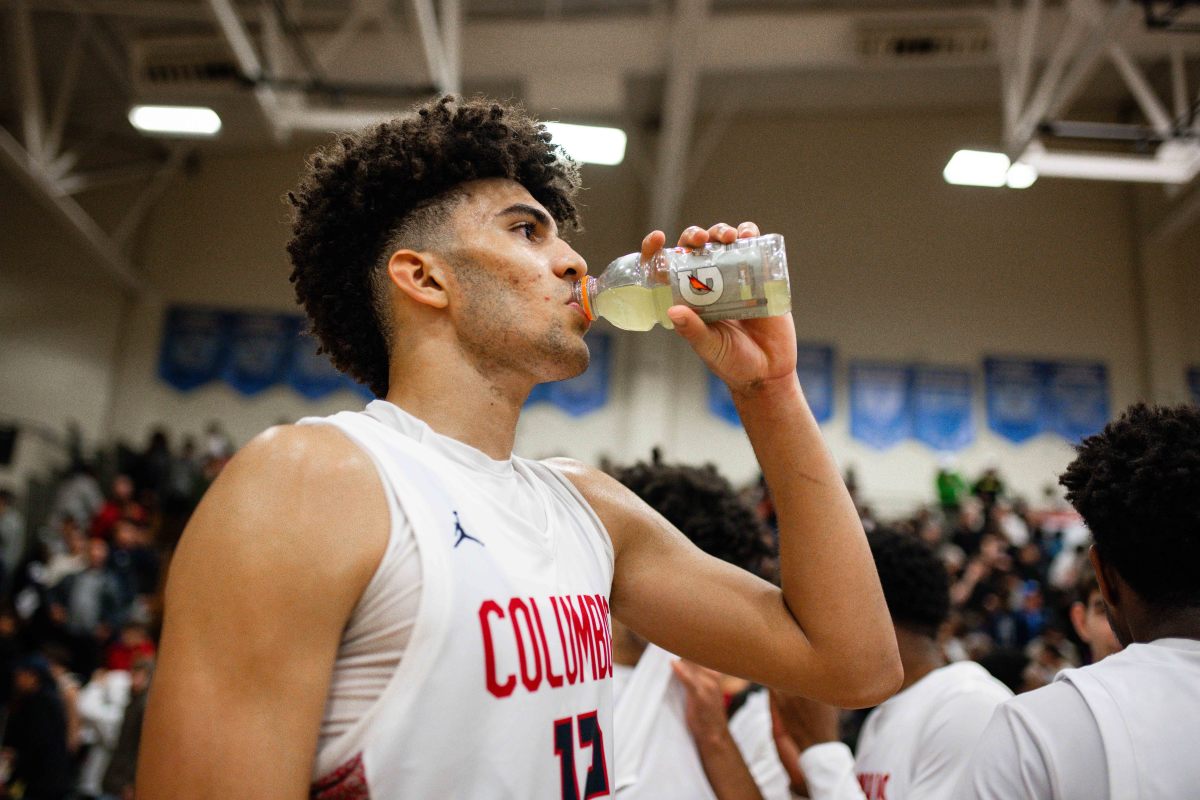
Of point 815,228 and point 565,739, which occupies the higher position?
point 815,228

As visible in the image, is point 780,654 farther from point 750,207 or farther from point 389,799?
point 750,207

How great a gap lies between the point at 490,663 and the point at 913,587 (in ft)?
5.50

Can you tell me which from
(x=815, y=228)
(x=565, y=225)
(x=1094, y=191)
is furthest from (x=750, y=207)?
(x=565, y=225)

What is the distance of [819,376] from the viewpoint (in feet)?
44.4

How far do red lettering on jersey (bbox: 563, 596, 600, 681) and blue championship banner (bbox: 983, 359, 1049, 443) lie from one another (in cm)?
1309

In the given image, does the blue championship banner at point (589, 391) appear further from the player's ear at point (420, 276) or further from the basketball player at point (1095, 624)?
the player's ear at point (420, 276)

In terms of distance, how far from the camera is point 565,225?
2.11 m

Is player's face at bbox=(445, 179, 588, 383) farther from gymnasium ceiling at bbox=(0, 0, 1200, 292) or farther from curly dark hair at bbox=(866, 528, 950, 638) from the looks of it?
gymnasium ceiling at bbox=(0, 0, 1200, 292)

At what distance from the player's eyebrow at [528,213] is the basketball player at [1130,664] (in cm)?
106

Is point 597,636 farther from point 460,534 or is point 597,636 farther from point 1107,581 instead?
point 1107,581

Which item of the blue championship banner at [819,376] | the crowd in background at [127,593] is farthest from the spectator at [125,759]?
the blue championship banner at [819,376]

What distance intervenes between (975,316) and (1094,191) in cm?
249

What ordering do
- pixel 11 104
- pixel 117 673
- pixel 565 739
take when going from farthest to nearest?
pixel 11 104 → pixel 117 673 → pixel 565 739

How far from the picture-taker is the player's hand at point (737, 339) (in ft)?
5.31
